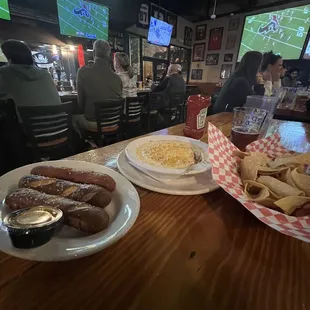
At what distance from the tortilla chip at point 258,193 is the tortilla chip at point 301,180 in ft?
0.28

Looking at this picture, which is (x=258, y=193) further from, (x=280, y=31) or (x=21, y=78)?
(x=280, y=31)

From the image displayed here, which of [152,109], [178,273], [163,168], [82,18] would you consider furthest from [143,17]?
[178,273]

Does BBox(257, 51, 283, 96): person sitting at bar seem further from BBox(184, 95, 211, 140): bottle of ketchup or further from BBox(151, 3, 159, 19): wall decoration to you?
BBox(151, 3, 159, 19): wall decoration

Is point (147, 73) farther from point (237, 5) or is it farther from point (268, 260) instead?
point (268, 260)

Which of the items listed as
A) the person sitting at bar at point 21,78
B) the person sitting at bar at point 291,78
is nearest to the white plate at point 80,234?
the person sitting at bar at point 21,78

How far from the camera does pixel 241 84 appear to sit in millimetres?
2266

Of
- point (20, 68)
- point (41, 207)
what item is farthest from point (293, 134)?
point (20, 68)

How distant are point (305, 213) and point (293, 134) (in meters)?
1.14

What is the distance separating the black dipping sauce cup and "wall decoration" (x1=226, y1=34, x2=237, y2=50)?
7880mm

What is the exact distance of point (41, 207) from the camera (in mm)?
406

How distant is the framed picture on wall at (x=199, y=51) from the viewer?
7.39 metres

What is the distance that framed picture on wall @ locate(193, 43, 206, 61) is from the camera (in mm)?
7387

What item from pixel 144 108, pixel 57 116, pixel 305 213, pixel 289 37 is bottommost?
pixel 144 108

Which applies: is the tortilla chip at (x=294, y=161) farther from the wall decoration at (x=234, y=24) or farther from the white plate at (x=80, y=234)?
the wall decoration at (x=234, y=24)
